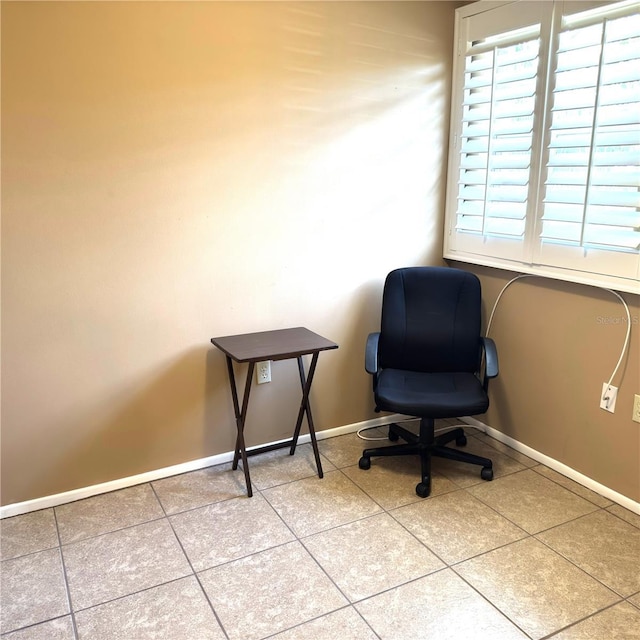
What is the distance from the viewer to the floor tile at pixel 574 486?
7.91 feet

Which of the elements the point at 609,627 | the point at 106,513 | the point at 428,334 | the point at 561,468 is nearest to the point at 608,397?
the point at 561,468

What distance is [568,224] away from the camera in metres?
2.42

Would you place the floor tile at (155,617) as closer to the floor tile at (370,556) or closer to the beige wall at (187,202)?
the floor tile at (370,556)

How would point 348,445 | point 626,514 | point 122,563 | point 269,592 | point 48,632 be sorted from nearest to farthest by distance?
point 48,632 < point 269,592 < point 122,563 < point 626,514 < point 348,445

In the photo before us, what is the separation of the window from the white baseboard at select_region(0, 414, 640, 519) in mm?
893

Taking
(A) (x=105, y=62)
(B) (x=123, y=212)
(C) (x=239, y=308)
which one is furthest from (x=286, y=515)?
(A) (x=105, y=62)

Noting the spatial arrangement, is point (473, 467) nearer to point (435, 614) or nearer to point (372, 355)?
point (372, 355)

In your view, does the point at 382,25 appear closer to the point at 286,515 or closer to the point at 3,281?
the point at 3,281

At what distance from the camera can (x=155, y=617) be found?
5.82 feet

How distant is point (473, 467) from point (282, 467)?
0.91m

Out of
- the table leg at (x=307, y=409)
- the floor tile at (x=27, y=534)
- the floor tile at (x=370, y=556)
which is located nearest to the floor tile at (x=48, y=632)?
the floor tile at (x=27, y=534)

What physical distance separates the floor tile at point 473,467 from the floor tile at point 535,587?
1.58 feet

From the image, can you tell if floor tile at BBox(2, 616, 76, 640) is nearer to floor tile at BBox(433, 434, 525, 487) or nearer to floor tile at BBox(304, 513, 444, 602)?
floor tile at BBox(304, 513, 444, 602)

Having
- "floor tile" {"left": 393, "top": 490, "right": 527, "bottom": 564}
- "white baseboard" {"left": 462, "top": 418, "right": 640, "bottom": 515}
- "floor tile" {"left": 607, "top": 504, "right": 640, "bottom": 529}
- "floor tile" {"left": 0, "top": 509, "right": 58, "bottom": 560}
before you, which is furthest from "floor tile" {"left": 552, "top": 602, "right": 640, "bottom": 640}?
"floor tile" {"left": 0, "top": 509, "right": 58, "bottom": 560}
